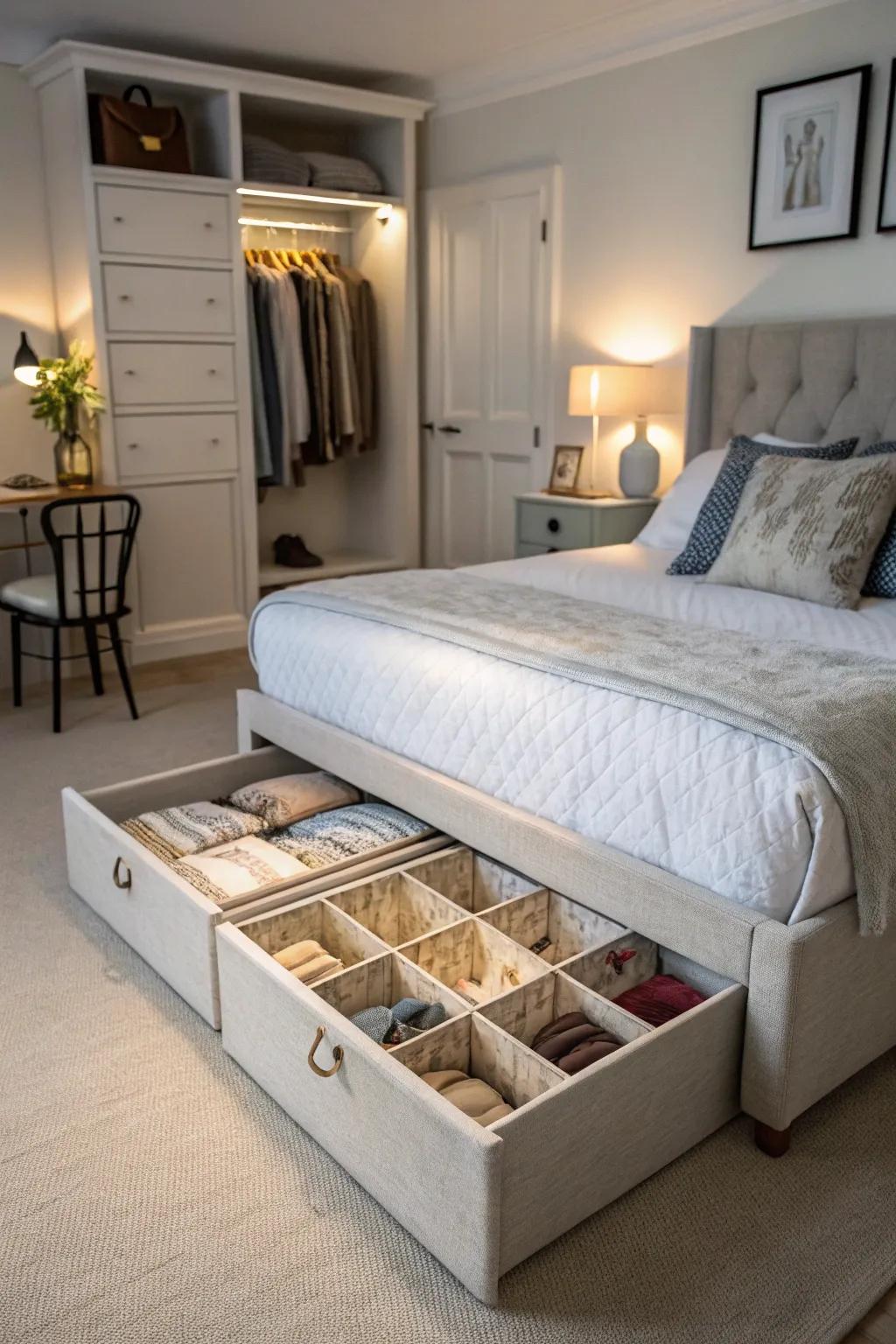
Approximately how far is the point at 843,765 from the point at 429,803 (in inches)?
36.5

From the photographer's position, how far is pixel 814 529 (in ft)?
8.89

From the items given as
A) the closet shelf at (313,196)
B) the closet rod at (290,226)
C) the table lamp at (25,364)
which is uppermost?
the closet shelf at (313,196)

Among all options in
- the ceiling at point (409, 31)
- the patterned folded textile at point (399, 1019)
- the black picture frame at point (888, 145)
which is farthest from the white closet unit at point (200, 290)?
the patterned folded textile at point (399, 1019)

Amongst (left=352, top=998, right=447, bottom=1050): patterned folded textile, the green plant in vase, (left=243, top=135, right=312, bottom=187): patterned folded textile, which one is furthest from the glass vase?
(left=352, top=998, right=447, bottom=1050): patterned folded textile

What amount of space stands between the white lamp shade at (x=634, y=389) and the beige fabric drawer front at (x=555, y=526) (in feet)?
1.32

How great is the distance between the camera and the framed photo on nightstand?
15.1 feet

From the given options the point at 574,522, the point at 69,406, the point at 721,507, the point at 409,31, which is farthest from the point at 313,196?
the point at 721,507

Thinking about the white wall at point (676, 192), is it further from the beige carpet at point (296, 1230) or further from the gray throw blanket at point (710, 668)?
the beige carpet at point (296, 1230)

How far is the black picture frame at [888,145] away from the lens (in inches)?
132

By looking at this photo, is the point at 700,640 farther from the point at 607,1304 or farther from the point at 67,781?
the point at 67,781

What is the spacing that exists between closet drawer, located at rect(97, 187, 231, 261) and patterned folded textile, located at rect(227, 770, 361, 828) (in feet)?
8.62

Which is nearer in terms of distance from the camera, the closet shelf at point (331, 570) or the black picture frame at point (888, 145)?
the black picture frame at point (888, 145)

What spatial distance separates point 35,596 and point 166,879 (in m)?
2.10

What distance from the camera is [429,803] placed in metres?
2.37
